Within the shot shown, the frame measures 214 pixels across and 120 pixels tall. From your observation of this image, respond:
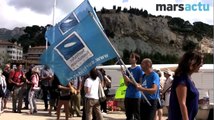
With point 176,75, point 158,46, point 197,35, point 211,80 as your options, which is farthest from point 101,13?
point 176,75

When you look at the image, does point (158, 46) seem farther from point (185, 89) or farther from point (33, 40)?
point (185, 89)

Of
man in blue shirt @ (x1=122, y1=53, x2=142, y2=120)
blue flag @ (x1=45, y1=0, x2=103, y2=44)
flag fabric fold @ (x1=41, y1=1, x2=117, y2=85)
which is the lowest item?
man in blue shirt @ (x1=122, y1=53, x2=142, y2=120)

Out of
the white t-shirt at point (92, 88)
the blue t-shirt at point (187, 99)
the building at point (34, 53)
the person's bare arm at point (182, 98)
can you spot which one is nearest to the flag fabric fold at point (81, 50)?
the white t-shirt at point (92, 88)

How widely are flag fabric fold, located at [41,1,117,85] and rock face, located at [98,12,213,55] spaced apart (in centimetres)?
12331

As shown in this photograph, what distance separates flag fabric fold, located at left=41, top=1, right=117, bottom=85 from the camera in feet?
30.0

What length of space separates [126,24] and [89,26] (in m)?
134

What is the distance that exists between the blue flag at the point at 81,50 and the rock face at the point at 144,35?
405 feet

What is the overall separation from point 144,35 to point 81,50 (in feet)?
429

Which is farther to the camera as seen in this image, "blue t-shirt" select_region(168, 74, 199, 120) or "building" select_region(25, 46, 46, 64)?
"building" select_region(25, 46, 46, 64)

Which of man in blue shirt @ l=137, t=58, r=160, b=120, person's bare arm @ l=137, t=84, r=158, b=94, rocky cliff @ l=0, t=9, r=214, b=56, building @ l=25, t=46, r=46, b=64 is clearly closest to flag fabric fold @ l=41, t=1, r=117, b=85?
man in blue shirt @ l=137, t=58, r=160, b=120

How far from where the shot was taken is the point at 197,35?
486 ft

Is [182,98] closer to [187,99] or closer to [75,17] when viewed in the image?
[187,99]

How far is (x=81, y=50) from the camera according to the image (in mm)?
9297

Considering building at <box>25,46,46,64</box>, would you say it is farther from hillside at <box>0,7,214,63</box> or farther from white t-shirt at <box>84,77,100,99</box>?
white t-shirt at <box>84,77,100,99</box>
